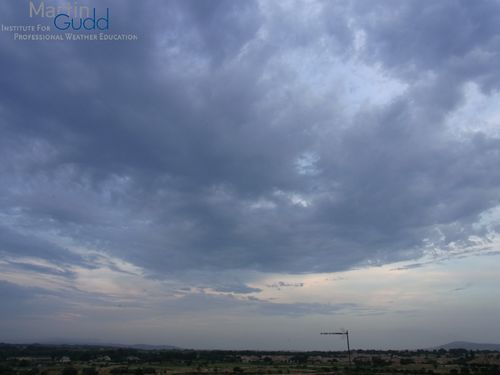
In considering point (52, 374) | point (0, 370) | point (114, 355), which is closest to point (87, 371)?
point (52, 374)

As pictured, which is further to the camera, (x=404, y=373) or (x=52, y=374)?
(x=404, y=373)

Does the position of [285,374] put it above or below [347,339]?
below

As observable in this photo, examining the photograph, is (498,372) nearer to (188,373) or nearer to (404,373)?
(404,373)

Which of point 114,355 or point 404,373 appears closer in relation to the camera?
point 404,373

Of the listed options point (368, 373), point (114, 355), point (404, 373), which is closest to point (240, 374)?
point (368, 373)

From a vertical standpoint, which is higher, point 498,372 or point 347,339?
point 347,339

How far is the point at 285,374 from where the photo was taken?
97875mm

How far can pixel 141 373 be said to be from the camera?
309 ft

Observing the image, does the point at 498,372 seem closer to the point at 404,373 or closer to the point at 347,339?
the point at 404,373

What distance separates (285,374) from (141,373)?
31.9 m

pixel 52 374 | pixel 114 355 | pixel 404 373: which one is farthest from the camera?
pixel 114 355

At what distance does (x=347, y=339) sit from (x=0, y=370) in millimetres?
74553

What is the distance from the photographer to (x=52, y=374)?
297 feet

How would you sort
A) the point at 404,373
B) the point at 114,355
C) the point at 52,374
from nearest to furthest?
the point at 52,374
the point at 404,373
the point at 114,355
